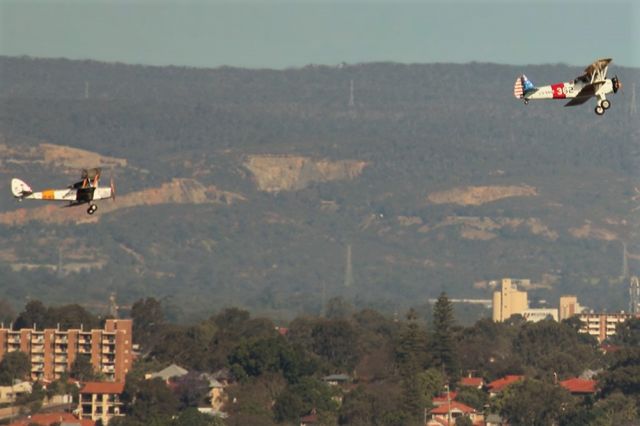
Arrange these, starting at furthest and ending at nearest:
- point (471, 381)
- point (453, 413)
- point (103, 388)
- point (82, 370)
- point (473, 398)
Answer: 1. point (82, 370)
2. point (471, 381)
3. point (473, 398)
4. point (103, 388)
5. point (453, 413)

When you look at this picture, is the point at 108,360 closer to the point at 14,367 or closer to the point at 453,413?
the point at 14,367

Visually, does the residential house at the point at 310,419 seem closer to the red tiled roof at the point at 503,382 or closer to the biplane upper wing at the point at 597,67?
the red tiled roof at the point at 503,382

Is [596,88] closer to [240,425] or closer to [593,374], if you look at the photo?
[240,425]

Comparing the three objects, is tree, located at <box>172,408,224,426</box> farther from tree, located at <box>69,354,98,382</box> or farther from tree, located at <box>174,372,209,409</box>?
tree, located at <box>69,354,98,382</box>

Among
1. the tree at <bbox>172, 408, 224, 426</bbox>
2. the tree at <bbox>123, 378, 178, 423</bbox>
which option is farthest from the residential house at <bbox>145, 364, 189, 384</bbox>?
the tree at <bbox>172, 408, 224, 426</bbox>

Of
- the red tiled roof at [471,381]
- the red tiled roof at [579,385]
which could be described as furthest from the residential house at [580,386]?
the red tiled roof at [471,381]

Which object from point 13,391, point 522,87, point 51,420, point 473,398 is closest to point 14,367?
point 13,391
